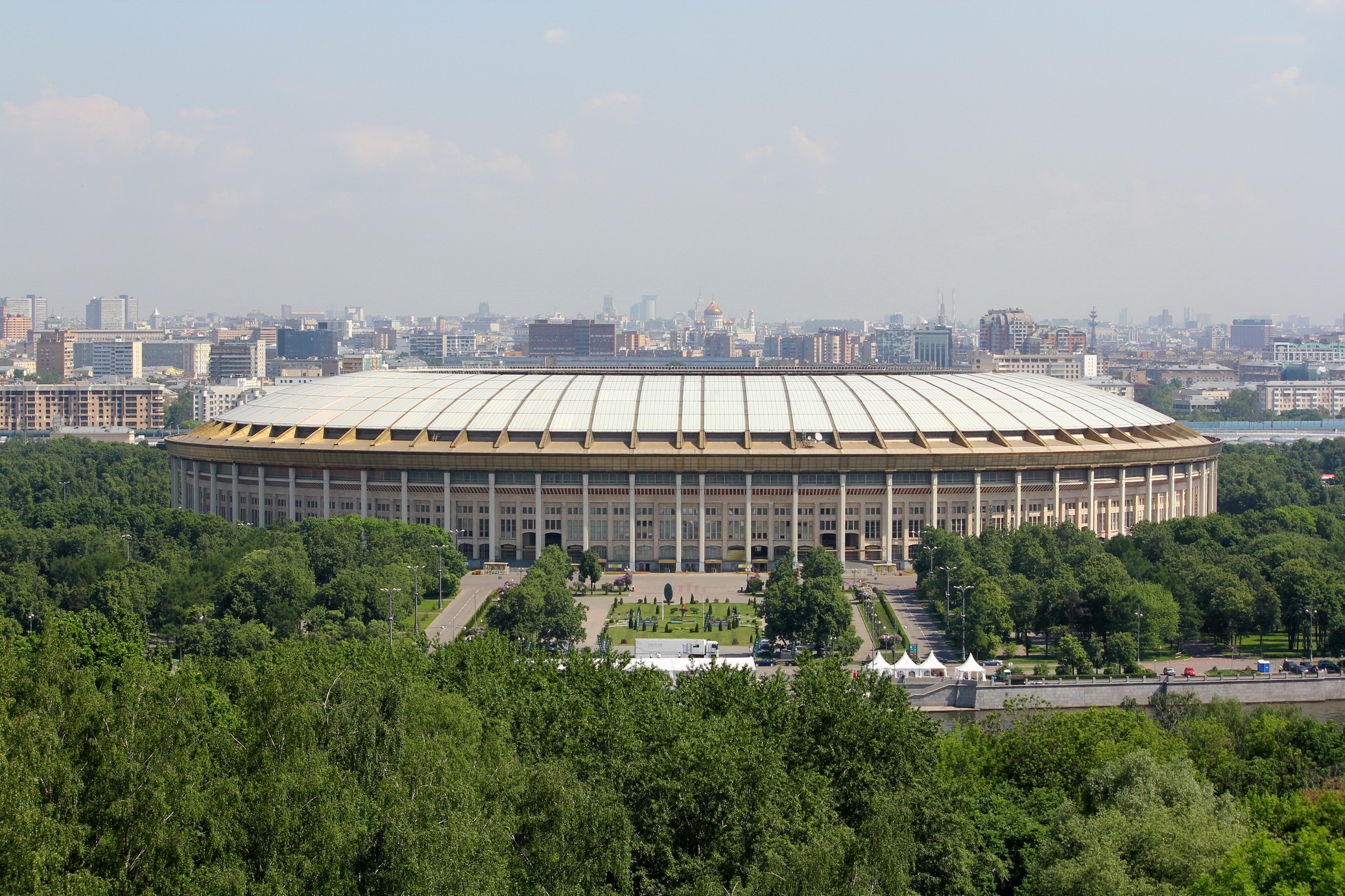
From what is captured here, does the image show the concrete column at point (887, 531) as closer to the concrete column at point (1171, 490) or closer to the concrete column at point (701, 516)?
the concrete column at point (701, 516)

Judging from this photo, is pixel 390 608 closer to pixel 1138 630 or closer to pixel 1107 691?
pixel 1107 691

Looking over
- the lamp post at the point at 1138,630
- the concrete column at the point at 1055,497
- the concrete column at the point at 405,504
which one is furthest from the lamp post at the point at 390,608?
the concrete column at the point at 1055,497

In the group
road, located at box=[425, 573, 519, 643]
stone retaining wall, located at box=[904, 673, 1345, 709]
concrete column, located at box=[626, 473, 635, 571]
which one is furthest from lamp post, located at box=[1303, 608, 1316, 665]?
concrete column, located at box=[626, 473, 635, 571]

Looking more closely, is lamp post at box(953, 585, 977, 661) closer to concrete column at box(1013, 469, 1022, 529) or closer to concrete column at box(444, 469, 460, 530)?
concrete column at box(1013, 469, 1022, 529)

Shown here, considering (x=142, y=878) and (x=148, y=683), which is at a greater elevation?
(x=148, y=683)

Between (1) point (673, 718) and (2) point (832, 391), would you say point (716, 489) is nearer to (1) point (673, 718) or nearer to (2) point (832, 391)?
(2) point (832, 391)

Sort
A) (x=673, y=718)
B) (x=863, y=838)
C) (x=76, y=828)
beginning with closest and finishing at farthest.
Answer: (x=76, y=828)
(x=863, y=838)
(x=673, y=718)

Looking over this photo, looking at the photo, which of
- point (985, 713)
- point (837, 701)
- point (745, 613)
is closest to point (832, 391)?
point (745, 613)
